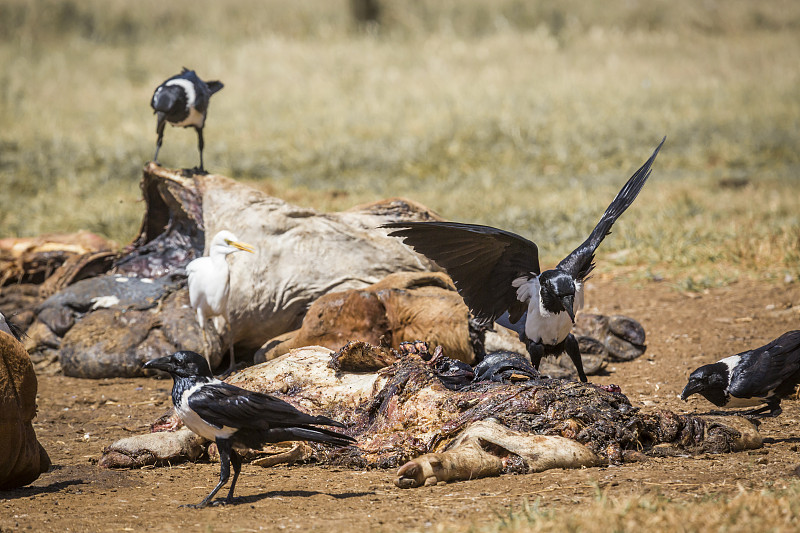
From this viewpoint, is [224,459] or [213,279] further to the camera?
[213,279]

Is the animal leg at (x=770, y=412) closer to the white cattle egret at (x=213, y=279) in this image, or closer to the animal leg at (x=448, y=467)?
the animal leg at (x=448, y=467)

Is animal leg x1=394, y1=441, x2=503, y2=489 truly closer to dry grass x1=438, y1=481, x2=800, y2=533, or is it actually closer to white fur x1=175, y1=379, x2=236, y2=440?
dry grass x1=438, y1=481, x2=800, y2=533

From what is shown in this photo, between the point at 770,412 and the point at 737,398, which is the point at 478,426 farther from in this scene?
the point at 770,412

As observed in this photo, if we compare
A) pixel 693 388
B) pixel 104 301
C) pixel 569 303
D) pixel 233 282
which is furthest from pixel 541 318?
pixel 104 301

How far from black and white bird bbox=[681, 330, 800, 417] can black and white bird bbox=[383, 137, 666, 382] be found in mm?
776

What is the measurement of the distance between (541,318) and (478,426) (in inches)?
44.7

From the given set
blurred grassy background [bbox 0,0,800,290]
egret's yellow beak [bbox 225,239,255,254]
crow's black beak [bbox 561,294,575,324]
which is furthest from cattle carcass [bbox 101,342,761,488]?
blurred grassy background [bbox 0,0,800,290]

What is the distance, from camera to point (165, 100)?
736 cm

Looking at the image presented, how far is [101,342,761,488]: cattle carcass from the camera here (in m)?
4.17

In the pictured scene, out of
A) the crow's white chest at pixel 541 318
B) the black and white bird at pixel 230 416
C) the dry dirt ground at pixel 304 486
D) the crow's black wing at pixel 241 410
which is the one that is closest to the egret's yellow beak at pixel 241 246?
the dry dirt ground at pixel 304 486

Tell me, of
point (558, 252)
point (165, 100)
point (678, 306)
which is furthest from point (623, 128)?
point (165, 100)

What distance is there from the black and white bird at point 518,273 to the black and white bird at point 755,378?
776 millimetres

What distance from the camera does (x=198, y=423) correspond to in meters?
3.93

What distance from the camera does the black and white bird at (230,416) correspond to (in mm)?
3855
